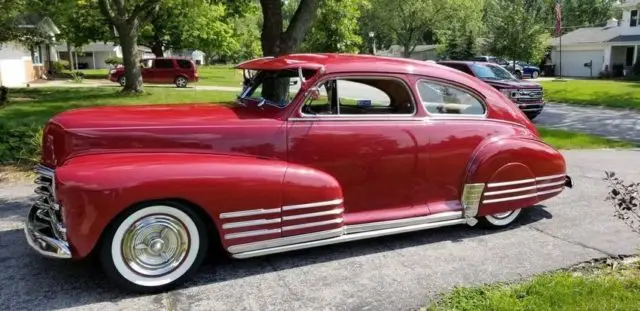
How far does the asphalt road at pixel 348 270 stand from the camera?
3.89 meters

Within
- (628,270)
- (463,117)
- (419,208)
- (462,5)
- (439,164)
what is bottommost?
(628,270)

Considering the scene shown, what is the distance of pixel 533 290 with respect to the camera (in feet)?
13.0

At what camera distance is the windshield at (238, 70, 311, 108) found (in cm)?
472

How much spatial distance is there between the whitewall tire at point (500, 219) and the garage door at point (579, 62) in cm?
4378

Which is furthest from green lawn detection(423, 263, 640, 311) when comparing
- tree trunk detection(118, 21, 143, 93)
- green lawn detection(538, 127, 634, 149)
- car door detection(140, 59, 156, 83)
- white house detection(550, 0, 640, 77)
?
white house detection(550, 0, 640, 77)

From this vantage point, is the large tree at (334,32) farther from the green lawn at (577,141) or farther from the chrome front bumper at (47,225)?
the chrome front bumper at (47,225)

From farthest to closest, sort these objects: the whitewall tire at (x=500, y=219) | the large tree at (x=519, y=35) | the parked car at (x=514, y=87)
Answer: the large tree at (x=519, y=35)
the parked car at (x=514, y=87)
the whitewall tire at (x=500, y=219)

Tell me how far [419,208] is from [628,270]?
179 centimetres

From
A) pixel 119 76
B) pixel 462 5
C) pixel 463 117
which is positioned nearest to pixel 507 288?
pixel 463 117

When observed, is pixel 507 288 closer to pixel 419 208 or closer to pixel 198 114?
pixel 419 208

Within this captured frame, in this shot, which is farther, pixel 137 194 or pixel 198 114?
pixel 198 114

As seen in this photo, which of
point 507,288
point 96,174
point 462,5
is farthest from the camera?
point 462,5

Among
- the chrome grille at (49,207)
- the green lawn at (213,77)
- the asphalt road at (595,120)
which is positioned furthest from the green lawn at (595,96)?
the chrome grille at (49,207)

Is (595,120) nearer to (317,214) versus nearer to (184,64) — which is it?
(317,214)
